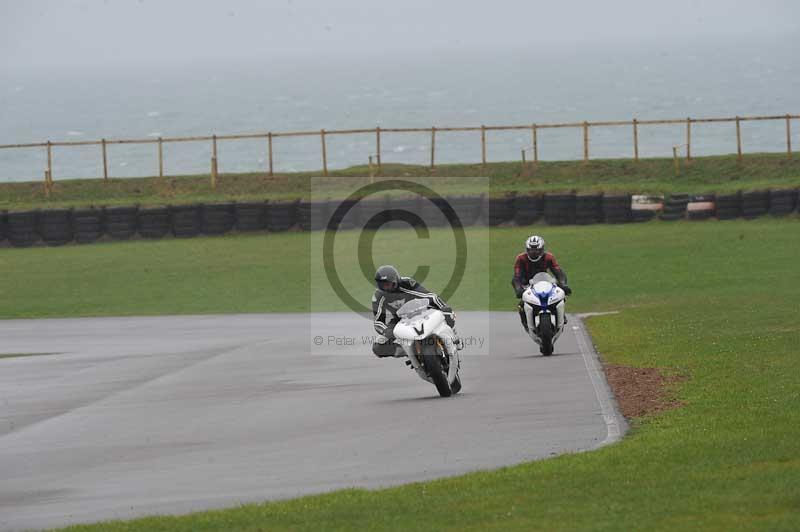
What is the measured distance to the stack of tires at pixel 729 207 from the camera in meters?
43.4

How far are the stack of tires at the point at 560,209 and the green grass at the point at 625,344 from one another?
866mm

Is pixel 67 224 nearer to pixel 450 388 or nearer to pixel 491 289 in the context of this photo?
pixel 491 289

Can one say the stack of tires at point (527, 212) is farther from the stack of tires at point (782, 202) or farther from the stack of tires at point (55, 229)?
the stack of tires at point (55, 229)

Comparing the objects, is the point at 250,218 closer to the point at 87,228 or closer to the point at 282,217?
the point at 282,217

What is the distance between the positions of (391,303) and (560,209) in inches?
1129

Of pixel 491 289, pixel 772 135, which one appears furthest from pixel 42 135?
pixel 491 289

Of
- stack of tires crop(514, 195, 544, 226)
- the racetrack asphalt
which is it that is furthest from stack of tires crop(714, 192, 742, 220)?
the racetrack asphalt

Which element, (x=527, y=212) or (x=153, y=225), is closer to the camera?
(x=527, y=212)

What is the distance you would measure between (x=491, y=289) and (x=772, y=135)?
101062 mm

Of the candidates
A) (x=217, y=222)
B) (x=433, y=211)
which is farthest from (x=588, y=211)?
(x=217, y=222)

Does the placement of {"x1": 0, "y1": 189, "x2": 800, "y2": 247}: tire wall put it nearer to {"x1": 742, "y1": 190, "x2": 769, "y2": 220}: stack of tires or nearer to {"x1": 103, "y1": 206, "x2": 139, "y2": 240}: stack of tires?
{"x1": 103, "y1": 206, "x2": 139, "y2": 240}: stack of tires

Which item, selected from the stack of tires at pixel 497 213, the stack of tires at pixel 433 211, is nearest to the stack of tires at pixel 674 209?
the stack of tires at pixel 497 213

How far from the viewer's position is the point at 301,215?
45625 millimetres

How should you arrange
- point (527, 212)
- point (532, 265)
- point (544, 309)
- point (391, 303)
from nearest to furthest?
1. point (391, 303)
2. point (544, 309)
3. point (532, 265)
4. point (527, 212)
